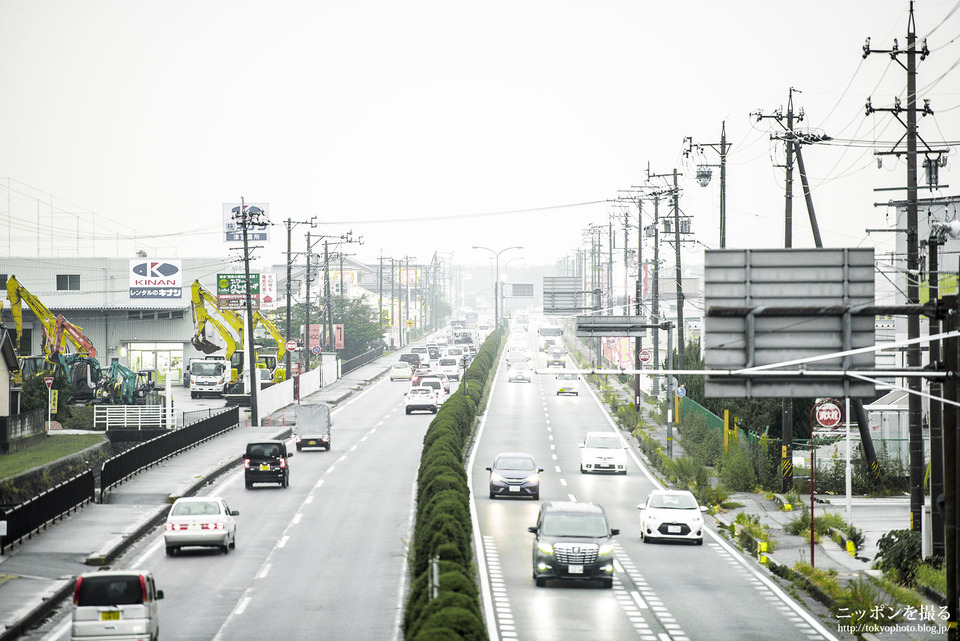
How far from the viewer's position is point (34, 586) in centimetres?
2533

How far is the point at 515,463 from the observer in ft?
130

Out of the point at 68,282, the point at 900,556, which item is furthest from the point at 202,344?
the point at 900,556

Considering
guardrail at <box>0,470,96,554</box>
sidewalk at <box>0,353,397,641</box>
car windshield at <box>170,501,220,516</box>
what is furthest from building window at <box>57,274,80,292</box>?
car windshield at <box>170,501,220,516</box>

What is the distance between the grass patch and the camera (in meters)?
49.2

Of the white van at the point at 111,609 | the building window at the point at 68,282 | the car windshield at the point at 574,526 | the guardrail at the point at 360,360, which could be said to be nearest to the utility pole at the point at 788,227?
the car windshield at the point at 574,526

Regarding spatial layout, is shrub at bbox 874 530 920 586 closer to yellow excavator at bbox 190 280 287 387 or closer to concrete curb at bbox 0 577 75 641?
concrete curb at bbox 0 577 75 641

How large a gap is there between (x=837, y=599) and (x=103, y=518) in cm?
2130

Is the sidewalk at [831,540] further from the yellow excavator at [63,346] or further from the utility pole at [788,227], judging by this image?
the yellow excavator at [63,346]

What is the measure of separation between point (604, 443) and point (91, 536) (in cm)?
2167

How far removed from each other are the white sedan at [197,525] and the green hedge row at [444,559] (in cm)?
493

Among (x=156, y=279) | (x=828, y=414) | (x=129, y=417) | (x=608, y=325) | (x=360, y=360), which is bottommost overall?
(x=129, y=417)

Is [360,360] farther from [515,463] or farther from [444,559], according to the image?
[444,559]

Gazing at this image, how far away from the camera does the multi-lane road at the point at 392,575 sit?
70.9 feet

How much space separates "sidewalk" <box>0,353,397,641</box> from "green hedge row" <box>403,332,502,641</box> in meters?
7.43
